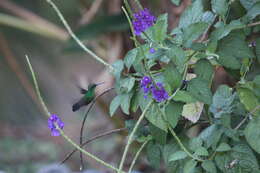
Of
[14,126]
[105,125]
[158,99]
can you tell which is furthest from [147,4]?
[14,126]

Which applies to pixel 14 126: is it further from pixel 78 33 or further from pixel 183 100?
pixel 183 100

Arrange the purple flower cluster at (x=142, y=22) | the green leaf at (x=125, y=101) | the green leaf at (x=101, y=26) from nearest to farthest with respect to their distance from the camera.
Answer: the purple flower cluster at (x=142, y=22) < the green leaf at (x=125, y=101) < the green leaf at (x=101, y=26)

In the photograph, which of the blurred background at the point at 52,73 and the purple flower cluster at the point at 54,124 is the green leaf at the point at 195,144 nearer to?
the purple flower cluster at the point at 54,124

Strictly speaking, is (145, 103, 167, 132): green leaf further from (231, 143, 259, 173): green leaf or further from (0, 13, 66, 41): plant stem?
(0, 13, 66, 41): plant stem

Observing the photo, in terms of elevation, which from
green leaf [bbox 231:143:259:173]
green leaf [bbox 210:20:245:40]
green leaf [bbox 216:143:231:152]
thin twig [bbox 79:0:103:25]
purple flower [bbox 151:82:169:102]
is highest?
thin twig [bbox 79:0:103:25]

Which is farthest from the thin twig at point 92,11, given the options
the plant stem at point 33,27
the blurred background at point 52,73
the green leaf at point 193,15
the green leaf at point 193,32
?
the green leaf at point 193,32

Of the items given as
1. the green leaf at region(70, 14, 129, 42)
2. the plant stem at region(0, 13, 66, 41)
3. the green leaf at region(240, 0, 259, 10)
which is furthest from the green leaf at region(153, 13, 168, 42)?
the plant stem at region(0, 13, 66, 41)

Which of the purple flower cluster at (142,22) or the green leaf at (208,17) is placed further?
the green leaf at (208,17)
